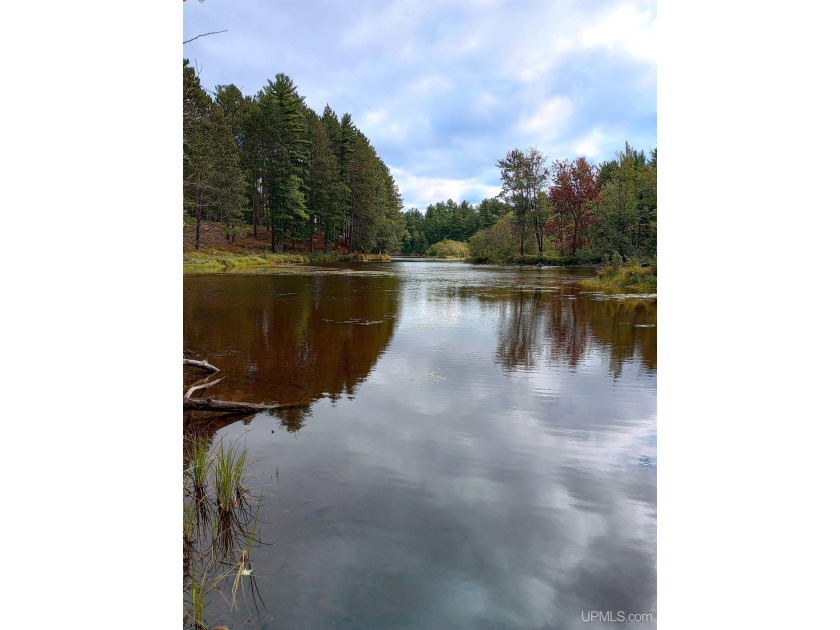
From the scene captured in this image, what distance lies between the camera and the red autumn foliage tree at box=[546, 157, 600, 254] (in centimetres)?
3170

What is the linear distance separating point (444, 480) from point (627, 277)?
14677mm

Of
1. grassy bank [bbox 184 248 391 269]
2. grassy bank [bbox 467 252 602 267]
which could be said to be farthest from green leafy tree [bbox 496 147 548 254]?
grassy bank [bbox 184 248 391 269]

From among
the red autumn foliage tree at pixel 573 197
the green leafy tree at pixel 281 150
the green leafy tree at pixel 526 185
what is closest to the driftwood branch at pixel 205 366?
the green leafy tree at pixel 281 150

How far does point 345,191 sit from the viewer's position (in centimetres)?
3306

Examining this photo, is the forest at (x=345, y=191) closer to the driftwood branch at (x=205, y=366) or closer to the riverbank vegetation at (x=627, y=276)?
the riverbank vegetation at (x=627, y=276)

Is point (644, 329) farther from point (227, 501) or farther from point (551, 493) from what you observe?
point (227, 501)

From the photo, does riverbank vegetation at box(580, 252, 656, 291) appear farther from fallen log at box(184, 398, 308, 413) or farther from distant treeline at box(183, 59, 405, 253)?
distant treeline at box(183, 59, 405, 253)

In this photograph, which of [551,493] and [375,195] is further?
[375,195]

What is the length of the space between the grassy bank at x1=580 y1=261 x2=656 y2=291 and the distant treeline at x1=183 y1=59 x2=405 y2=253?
17116 mm
